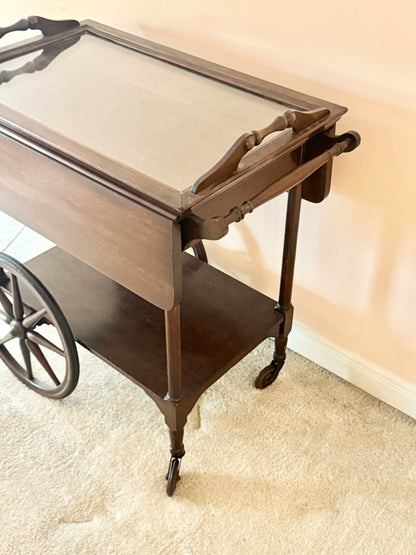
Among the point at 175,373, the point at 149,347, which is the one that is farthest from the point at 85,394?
the point at 175,373

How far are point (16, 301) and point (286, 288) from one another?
662mm

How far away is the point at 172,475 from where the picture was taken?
1.62 metres

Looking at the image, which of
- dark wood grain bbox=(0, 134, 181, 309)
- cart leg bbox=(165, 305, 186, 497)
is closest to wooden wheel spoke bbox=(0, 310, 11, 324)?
dark wood grain bbox=(0, 134, 181, 309)

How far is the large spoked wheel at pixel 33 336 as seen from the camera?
5.23 ft

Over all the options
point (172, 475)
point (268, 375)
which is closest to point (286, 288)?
point (268, 375)

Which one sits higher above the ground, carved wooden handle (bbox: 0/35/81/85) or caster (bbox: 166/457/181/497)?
carved wooden handle (bbox: 0/35/81/85)

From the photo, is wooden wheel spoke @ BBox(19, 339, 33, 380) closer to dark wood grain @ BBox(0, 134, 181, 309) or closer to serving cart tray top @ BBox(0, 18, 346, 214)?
dark wood grain @ BBox(0, 134, 181, 309)

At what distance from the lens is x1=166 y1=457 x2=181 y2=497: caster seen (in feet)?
5.31

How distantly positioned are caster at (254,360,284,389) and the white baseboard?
118 mm

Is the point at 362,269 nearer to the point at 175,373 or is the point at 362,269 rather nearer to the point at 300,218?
the point at 300,218

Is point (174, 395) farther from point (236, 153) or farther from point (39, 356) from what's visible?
point (236, 153)

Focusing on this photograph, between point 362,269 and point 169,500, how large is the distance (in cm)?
73

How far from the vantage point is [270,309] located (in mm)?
1757

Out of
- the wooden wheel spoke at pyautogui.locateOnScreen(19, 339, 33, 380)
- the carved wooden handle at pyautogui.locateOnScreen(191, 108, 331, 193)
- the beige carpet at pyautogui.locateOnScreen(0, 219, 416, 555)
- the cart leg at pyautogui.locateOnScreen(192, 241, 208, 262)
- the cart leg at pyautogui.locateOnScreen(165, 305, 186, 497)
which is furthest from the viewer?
the cart leg at pyautogui.locateOnScreen(192, 241, 208, 262)
